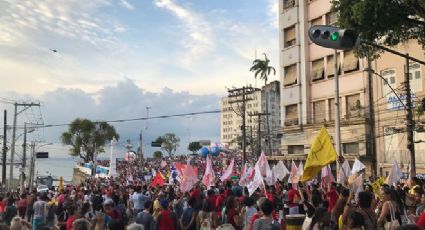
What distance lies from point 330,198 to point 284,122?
3081 cm

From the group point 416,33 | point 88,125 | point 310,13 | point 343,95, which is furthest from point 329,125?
point 88,125

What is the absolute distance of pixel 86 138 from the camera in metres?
89.5

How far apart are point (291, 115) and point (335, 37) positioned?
111 feet

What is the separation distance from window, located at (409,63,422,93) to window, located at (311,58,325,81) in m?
8.33

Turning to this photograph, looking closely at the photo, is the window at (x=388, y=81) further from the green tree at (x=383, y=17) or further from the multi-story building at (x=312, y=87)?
the green tree at (x=383, y=17)

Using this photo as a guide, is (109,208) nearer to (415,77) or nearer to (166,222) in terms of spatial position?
(166,222)

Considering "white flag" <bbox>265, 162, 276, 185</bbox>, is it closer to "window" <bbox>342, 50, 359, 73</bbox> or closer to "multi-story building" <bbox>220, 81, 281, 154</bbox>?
"window" <bbox>342, 50, 359, 73</bbox>

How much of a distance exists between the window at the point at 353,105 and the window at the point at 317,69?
3513mm

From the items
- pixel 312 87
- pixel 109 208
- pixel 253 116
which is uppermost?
pixel 253 116

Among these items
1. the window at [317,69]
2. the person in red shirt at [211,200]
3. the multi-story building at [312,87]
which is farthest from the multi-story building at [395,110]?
the person in red shirt at [211,200]

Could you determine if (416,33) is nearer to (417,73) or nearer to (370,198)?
(370,198)

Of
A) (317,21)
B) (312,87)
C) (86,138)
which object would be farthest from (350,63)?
(86,138)

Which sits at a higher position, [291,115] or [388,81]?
[388,81]

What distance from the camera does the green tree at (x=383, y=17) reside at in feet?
47.1
